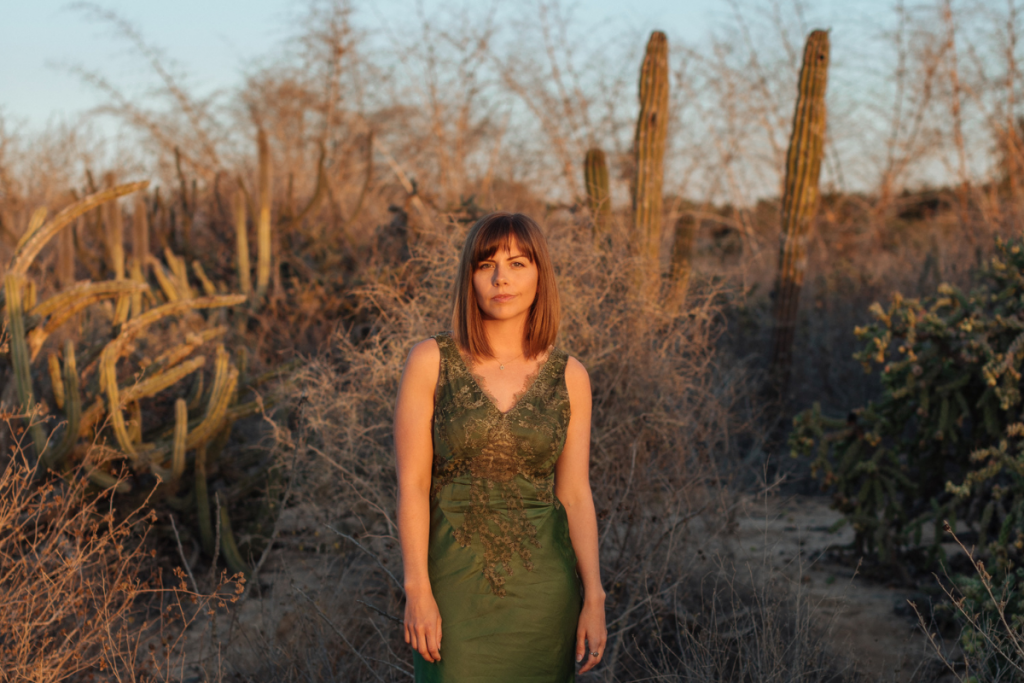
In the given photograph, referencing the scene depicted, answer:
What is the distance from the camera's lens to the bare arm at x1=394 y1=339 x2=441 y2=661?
1858 mm

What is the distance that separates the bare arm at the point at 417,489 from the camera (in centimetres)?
186

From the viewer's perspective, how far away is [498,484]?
78.0 inches

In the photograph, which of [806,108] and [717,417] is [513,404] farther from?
[806,108]

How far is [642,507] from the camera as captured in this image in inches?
143

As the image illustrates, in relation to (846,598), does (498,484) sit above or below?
above

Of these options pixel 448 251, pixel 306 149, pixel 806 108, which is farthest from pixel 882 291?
pixel 306 149

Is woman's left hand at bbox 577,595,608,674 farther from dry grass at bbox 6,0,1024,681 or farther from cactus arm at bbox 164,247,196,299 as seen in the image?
cactus arm at bbox 164,247,196,299

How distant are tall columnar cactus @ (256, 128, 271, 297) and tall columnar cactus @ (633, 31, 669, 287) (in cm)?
315

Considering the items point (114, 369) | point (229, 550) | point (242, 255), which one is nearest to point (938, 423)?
point (229, 550)

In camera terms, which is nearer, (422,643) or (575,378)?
(422,643)

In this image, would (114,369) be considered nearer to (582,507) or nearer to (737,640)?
(582,507)

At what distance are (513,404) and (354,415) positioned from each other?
1.97 metres

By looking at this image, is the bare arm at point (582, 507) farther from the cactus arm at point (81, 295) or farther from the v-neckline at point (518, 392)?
the cactus arm at point (81, 295)

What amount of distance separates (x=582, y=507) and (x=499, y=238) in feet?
2.36
